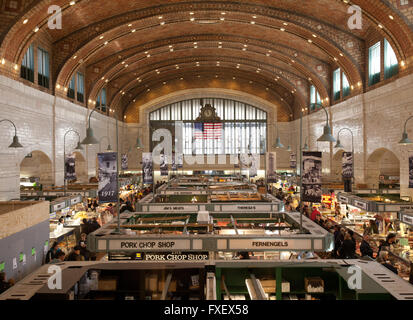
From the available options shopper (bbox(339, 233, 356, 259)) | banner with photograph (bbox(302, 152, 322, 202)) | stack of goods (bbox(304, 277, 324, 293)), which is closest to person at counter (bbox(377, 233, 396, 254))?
shopper (bbox(339, 233, 356, 259))

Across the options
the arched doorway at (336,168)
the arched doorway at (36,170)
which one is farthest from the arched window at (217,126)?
the arched doorway at (36,170)

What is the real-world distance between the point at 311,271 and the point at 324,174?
21.8 meters

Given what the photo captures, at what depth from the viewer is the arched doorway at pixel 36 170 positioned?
18875mm

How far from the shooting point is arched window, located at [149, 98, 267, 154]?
37.9 metres

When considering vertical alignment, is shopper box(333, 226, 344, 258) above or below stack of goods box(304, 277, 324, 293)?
below

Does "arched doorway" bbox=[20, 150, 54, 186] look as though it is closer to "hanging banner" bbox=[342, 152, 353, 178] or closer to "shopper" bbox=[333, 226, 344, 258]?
"shopper" bbox=[333, 226, 344, 258]

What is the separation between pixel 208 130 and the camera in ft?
124

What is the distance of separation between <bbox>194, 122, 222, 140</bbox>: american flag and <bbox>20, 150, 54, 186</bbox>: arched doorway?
17418 mm

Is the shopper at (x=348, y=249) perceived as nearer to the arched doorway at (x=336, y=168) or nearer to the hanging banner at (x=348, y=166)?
the hanging banner at (x=348, y=166)

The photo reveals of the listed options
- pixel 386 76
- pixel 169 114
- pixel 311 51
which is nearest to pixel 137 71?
pixel 169 114

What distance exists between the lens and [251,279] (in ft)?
16.9

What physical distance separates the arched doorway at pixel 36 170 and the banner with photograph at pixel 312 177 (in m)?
14.2

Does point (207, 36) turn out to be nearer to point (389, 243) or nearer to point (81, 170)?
point (81, 170)

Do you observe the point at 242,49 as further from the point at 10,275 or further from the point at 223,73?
the point at 10,275
